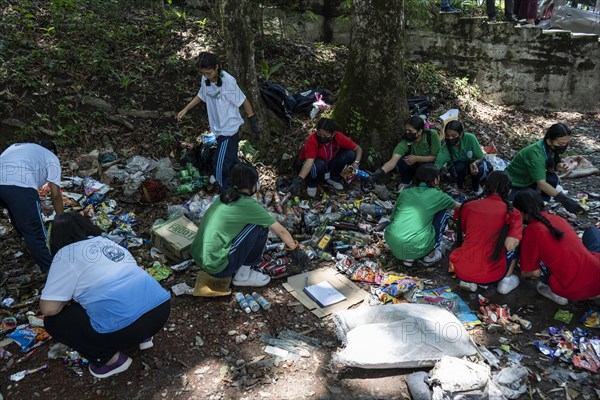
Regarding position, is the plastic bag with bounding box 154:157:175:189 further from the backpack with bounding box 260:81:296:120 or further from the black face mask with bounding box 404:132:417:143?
the black face mask with bounding box 404:132:417:143

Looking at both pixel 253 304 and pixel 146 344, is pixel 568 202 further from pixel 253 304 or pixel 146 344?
pixel 146 344

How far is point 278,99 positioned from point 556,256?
4.66 meters


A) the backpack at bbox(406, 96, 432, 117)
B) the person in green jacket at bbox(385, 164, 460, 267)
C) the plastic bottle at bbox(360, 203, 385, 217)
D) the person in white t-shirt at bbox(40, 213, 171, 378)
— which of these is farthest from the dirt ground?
the backpack at bbox(406, 96, 432, 117)

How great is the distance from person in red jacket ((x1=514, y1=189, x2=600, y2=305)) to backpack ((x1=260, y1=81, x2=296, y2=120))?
4.04m

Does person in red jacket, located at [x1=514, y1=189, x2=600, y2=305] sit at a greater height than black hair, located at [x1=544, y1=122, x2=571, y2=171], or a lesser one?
lesser

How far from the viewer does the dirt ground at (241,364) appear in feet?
11.0

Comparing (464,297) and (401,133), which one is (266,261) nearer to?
(464,297)

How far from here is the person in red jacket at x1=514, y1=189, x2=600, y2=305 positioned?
3879mm

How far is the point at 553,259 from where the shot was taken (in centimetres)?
399

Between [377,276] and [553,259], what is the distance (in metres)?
1.61

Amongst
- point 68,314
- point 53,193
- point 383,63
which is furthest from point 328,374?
point 383,63

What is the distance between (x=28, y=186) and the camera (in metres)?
4.20

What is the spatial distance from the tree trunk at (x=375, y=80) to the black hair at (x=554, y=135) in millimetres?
2100

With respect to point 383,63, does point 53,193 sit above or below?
below
